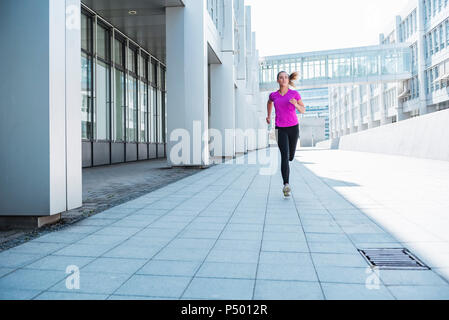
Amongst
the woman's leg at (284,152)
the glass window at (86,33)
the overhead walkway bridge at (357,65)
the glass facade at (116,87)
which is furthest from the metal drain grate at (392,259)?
the overhead walkway bridge at (357,65)

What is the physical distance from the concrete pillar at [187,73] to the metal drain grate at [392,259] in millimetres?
9521

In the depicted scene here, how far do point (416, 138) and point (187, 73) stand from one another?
10712 millimetres

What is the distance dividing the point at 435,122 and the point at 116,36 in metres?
14.2

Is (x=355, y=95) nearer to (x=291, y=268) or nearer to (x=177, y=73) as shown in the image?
(x=177, y=73)

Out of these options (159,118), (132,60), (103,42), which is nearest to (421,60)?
(159,118)

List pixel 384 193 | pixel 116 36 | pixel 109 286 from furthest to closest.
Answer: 1. pixel 116 36
2. pixel 384 193
3. pixel 109 286

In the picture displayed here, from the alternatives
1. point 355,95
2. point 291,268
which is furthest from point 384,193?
point 355,95

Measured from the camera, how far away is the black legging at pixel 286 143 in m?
6.21

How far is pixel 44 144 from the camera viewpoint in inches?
166

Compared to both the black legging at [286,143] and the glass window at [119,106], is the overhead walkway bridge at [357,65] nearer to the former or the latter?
the glass window at [119,106]

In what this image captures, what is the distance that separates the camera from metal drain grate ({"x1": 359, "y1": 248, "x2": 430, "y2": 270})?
9.33 feet

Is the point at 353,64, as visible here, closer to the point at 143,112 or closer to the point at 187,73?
the point at 143,112

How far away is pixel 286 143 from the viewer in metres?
6.23
